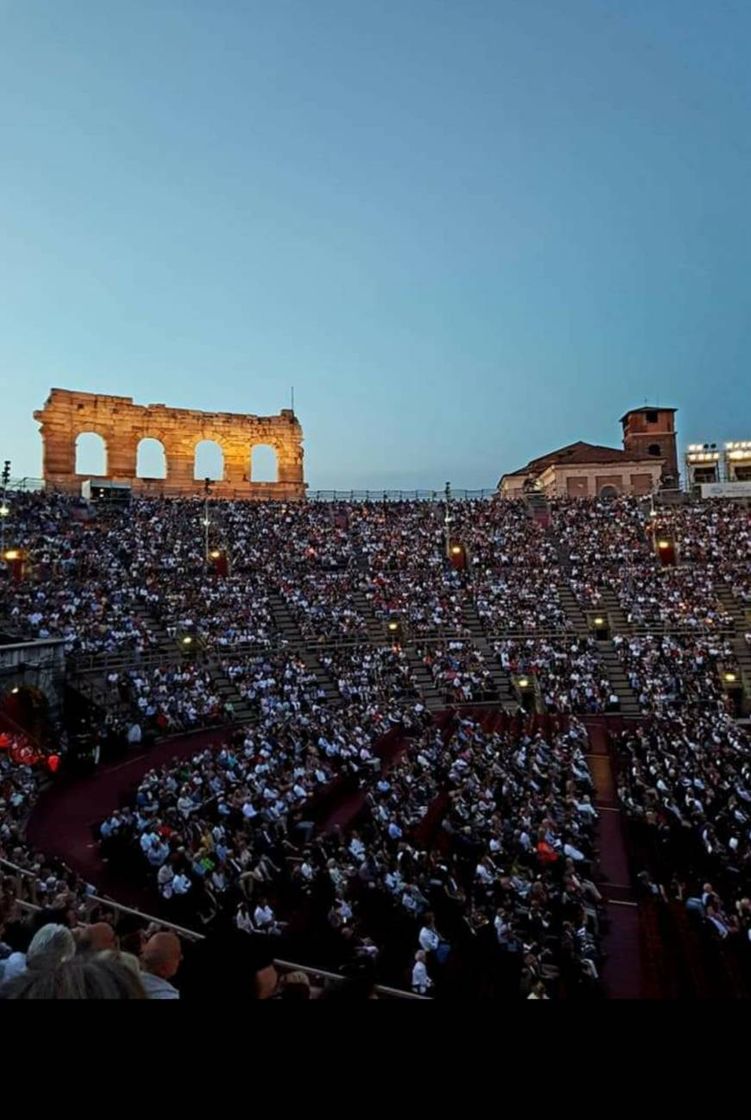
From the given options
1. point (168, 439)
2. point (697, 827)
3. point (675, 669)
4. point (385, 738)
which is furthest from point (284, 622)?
point (168, 439)

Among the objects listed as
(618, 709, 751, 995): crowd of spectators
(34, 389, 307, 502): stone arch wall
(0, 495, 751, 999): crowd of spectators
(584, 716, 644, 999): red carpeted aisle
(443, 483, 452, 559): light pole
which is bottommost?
(584, 716, 644, 999): red carpeted aisle

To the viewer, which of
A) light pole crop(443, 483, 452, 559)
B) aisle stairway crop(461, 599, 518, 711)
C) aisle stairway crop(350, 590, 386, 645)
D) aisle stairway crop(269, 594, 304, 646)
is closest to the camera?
aisle stairway crop(461, 599, 518, 711)

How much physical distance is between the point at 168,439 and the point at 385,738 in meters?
39.1

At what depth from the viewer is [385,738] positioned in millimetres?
24984

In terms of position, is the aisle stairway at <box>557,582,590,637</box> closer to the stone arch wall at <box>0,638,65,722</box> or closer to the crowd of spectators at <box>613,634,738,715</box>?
the crowd of spectators at <box>613,634,738,715</box>

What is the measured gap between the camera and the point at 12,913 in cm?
811

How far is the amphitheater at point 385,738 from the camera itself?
1095 cm

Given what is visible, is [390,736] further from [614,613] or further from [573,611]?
[614,613]

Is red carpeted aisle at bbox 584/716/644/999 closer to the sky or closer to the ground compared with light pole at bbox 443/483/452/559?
closer to the ground

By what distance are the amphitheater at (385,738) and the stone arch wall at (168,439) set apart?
94 cm

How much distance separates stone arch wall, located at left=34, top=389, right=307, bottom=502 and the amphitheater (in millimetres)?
941

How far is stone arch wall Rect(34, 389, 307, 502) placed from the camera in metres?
53.2

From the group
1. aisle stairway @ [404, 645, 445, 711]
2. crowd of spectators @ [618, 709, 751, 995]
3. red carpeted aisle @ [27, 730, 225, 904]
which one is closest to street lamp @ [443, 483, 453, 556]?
aisle stairway @ [404, 645, 445, 711]

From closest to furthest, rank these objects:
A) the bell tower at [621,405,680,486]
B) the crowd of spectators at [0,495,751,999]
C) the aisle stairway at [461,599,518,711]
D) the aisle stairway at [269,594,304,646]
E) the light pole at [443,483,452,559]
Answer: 1. the crowd of spectators at [0,495,751,999]
2. the aisle stairway at [461,599,518,711]
3. the aisle stairway at [269,594,304,646]
4. the light pole at [443,483,452,559]
5. the bell tower at [621,405,680,486]
